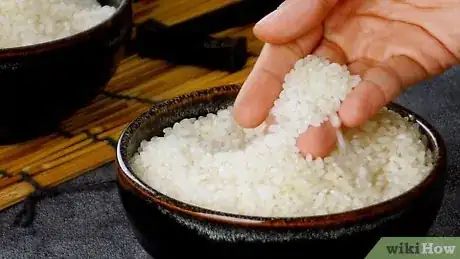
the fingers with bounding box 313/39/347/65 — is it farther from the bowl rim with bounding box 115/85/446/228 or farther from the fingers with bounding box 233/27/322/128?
the bowl rim with bounding box 115/85/446/228

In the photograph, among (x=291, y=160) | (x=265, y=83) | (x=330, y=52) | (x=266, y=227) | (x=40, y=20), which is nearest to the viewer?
(x=266, y=227)

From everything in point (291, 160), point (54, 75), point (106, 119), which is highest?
point (291, 160)

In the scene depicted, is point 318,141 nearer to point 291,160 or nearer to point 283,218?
point 291,160

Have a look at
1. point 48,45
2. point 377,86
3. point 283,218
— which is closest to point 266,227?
point 283,218

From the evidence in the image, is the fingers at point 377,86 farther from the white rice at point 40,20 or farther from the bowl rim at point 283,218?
the white rice at point 40,20

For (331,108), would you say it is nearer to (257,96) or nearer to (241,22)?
(257,96)

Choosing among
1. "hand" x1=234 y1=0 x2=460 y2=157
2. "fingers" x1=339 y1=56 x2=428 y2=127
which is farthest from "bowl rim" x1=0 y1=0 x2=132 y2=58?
"fingers" x1=339 y1=56 x2=428 y2=127
